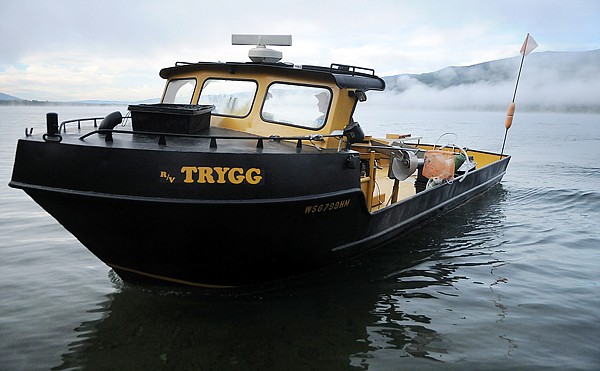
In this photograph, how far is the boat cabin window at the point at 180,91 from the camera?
742 cm

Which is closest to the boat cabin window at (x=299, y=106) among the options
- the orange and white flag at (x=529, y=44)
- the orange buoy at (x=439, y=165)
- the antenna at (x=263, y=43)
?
the antenna at (x=263, y=43)

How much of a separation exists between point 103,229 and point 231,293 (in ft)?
5.51

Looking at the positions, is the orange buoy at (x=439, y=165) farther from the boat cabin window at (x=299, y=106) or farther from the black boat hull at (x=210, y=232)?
the boat cabin window at (x=299, y=106)

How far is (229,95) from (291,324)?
339 cm

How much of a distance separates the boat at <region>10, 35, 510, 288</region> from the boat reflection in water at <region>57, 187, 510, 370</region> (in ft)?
0.98

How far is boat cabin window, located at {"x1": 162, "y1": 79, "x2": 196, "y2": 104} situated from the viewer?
24.3ft

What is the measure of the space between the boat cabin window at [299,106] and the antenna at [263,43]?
1.66ft

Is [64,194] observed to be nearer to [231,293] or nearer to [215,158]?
[215,158]

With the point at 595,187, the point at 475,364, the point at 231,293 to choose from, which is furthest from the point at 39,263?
the point at 595,187

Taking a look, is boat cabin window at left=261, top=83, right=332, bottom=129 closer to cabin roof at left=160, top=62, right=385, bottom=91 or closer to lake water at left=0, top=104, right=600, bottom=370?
cabin roof at left=160, top=62, right=385, bottom=91

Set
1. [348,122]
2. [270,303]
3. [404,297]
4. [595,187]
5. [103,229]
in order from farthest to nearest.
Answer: [595,187] < [348,122] < [404,297] < [270,303] < [103,229]

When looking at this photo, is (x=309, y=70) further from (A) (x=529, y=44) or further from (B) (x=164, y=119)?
(A) (x=529, y=44)

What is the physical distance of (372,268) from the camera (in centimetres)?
731

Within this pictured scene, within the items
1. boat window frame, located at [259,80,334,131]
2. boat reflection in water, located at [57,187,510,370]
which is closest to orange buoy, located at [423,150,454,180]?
boat reflection in water, located at [57,187,510,370]
